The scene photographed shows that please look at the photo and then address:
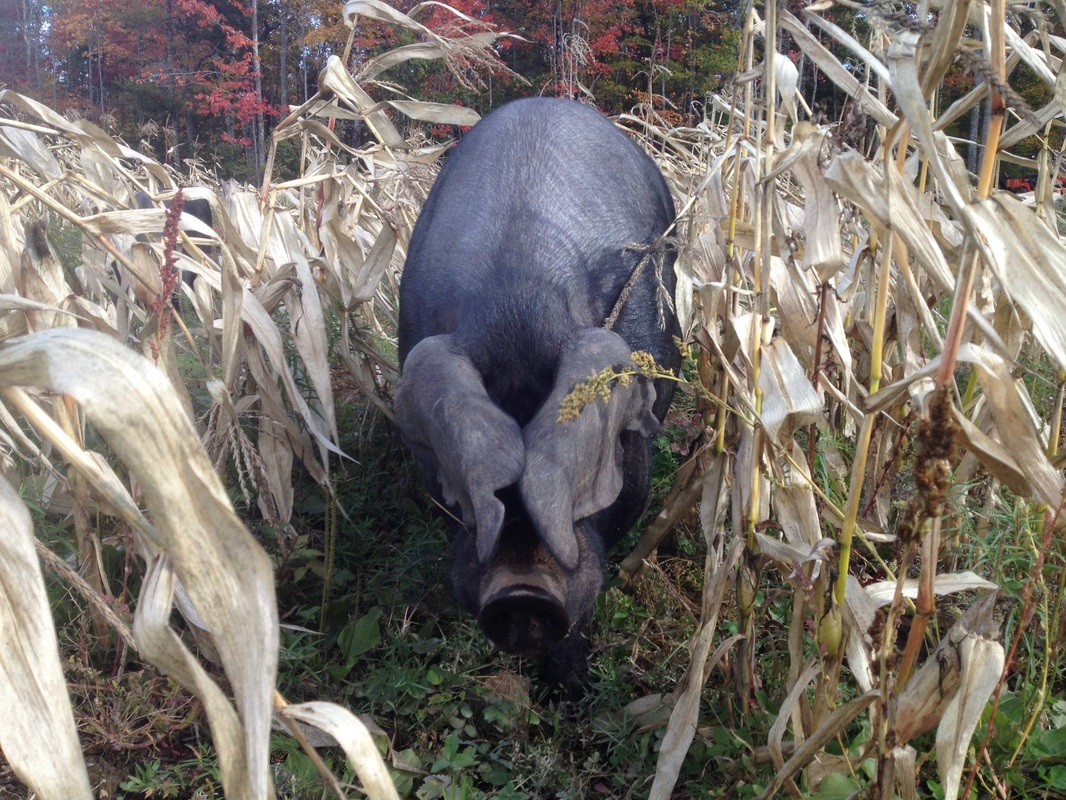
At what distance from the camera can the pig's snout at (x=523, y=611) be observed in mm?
2154

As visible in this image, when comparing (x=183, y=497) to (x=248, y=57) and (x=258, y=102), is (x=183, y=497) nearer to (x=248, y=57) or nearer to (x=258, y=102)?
(x=258, y=102)

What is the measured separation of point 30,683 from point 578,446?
130 cm

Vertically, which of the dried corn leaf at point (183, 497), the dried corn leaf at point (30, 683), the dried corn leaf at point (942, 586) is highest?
the dried corn leaf at point (183, 497)

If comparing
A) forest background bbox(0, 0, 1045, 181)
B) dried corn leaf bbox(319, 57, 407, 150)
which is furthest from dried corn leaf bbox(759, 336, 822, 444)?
forest background bbox(0, 0, 1045, 181)

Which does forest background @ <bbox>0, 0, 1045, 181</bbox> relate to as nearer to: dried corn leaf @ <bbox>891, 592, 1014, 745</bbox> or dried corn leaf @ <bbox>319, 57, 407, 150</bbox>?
dried corn leaf @ <bbox>319, 57, 407, 150</bbox>

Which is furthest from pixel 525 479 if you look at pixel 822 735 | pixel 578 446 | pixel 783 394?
pixel 822 735

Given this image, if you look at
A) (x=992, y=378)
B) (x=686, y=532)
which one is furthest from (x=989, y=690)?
(x=686, y=532)

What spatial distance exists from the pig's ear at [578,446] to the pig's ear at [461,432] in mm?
58

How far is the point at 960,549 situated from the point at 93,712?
2276 mm

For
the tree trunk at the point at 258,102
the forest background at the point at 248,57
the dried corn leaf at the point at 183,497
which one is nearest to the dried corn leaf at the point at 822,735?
the dried corn leaf at the point at 183,497

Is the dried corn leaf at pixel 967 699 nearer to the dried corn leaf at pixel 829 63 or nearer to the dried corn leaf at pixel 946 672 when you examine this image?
the dried corn leaf at pixel 946 672

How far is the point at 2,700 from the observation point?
3.87 ft

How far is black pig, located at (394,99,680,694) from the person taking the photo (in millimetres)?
2188

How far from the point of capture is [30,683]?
119 cm
